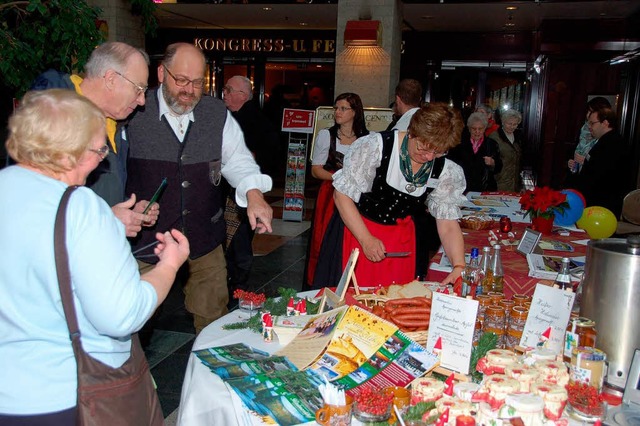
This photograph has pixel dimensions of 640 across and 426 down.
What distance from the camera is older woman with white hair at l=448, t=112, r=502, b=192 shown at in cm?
582

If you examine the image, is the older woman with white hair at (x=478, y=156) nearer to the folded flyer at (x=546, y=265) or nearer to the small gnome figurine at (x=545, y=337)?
the folded flyer at (x=546, y=265)

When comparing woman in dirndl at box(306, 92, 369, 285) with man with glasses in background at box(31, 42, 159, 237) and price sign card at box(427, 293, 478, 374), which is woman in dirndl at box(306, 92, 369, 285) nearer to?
man with glasses in background at box(31, 42, 159, 237)

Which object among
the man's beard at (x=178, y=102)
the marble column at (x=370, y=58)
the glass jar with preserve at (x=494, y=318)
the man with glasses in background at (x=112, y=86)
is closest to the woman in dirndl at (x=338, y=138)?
the man's beard at (x=178, y=102)

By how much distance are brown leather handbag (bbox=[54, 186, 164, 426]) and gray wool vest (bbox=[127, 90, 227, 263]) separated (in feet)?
3.98

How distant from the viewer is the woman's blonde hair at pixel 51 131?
4.27 feet

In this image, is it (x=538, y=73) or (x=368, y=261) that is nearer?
(x=368, y=261)

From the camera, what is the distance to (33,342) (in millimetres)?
1354

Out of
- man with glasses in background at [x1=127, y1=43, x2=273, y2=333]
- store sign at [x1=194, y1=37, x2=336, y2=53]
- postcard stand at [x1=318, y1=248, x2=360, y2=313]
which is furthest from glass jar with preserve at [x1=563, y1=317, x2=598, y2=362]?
store sign at [x1=194, y1=37, x2=336, y2=53]

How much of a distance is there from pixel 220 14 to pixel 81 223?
37.5ft

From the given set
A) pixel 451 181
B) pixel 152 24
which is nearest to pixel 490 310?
pixel 451 181

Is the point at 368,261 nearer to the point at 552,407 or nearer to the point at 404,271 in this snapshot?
the point at 404,271

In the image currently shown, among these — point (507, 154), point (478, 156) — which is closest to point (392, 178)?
point (478, 156)

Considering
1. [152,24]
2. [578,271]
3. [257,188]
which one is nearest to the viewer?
[578,271]

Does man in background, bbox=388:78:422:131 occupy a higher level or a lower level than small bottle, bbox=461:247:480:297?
higher
